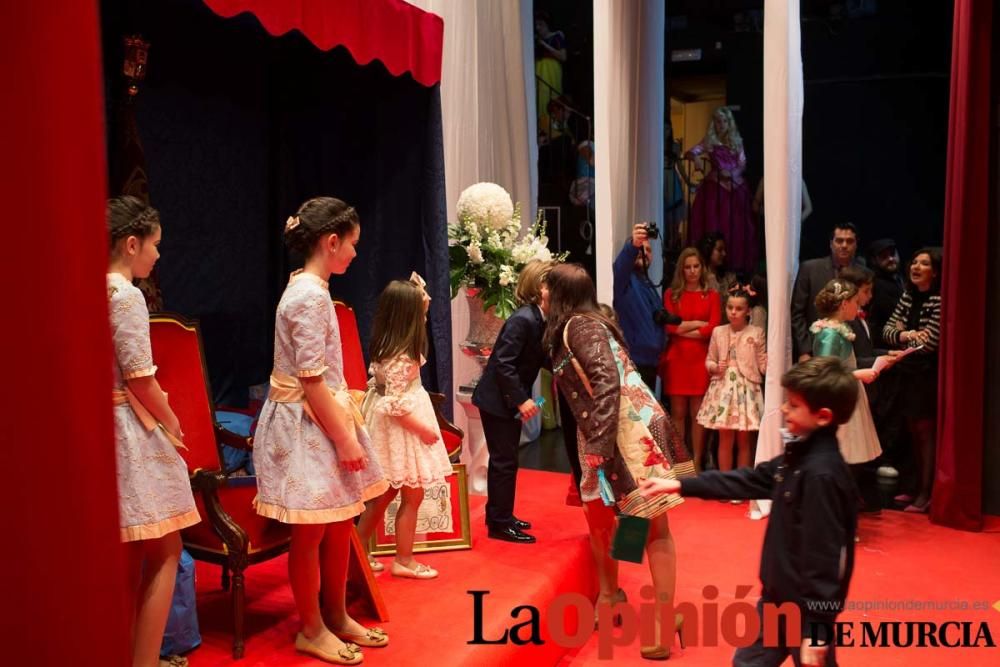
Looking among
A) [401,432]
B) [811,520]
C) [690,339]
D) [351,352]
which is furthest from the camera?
[690,339]

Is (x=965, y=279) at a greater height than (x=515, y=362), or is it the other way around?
(x=965, y=279)

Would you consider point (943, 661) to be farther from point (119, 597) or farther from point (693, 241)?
point (693, 241)

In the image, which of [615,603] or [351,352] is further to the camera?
[351,352]

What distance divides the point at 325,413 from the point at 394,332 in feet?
2.77

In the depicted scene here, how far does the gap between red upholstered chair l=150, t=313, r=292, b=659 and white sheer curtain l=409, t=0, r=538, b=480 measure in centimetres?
211

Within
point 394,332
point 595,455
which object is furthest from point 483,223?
point 595,455

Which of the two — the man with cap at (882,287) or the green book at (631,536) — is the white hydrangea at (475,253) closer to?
the green book at (631,536)

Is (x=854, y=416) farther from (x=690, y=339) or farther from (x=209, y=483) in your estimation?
(x=209, y=483)

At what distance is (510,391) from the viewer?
4246 mm

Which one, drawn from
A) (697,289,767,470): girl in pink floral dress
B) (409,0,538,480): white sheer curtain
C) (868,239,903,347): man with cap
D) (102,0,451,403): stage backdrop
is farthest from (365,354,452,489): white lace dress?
(868,239,903,347): man with cap

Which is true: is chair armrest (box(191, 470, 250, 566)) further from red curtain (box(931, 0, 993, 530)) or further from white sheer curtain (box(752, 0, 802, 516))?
red curtain (box(931, 0, 993, 530))

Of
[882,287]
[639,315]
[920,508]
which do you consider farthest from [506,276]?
[920,508]

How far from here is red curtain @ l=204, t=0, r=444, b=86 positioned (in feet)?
11.3

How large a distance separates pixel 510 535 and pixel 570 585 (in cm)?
47
